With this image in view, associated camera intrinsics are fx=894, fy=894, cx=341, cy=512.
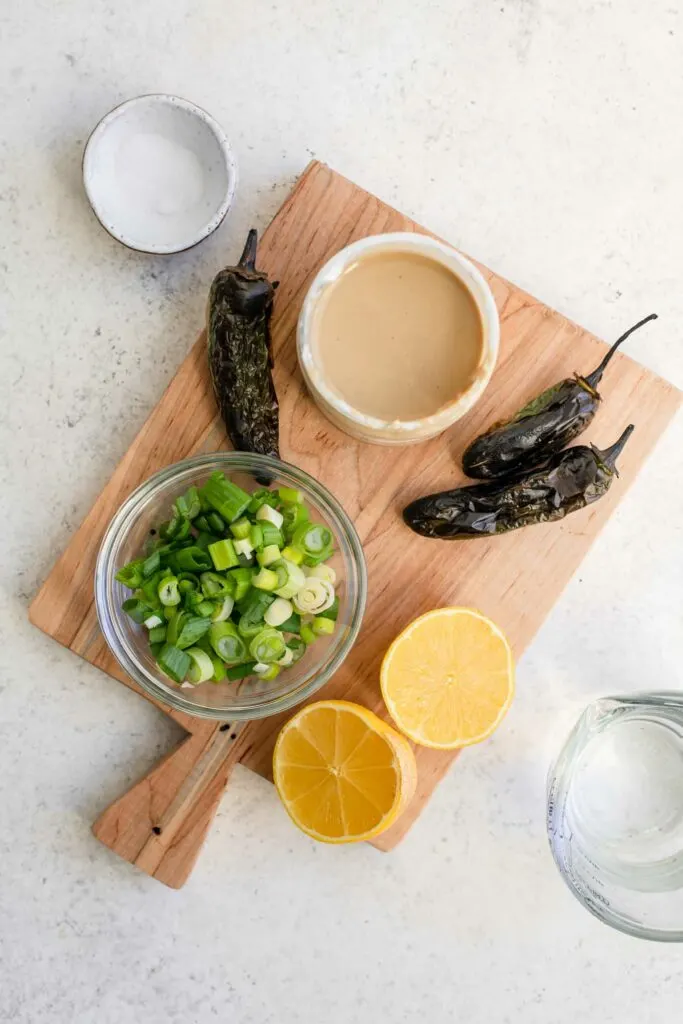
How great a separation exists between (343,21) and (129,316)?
3.23ft

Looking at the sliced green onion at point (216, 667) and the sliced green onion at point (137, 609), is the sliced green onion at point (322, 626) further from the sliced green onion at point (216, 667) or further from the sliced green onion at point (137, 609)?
the sliced green onion at point (137, 609)

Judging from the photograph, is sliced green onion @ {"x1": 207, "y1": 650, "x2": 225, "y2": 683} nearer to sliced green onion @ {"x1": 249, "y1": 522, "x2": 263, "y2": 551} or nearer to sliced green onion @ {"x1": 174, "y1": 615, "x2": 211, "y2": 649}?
sliced green onion @ {"x1": 174, "y1": 615, "x2": 211, "y2": 649}

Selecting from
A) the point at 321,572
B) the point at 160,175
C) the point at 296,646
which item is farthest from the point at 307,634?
the point at 160,175

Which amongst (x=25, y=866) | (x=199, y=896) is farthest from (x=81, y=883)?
(x=199, y=896)

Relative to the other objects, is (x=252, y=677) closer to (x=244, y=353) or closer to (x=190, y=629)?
(x=190, y=629)

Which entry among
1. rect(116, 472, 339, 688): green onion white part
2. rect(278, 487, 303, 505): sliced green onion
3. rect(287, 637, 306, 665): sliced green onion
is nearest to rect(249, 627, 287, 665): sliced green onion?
rect(116, 472, 339, 688): green onion white part

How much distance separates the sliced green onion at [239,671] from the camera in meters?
2.12

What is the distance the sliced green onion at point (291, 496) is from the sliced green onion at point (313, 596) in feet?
0.60

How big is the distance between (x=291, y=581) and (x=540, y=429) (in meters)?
0.69

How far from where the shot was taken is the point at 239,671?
212 centimetres

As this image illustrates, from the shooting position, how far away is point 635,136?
2455 millimetres

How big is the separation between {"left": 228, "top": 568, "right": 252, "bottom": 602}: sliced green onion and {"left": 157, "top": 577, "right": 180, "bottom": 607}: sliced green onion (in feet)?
0.41

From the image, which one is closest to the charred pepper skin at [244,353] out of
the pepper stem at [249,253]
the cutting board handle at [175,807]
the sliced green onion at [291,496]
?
the pepper stem at [249,253]

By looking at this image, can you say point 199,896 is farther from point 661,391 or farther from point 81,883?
point 661,391
